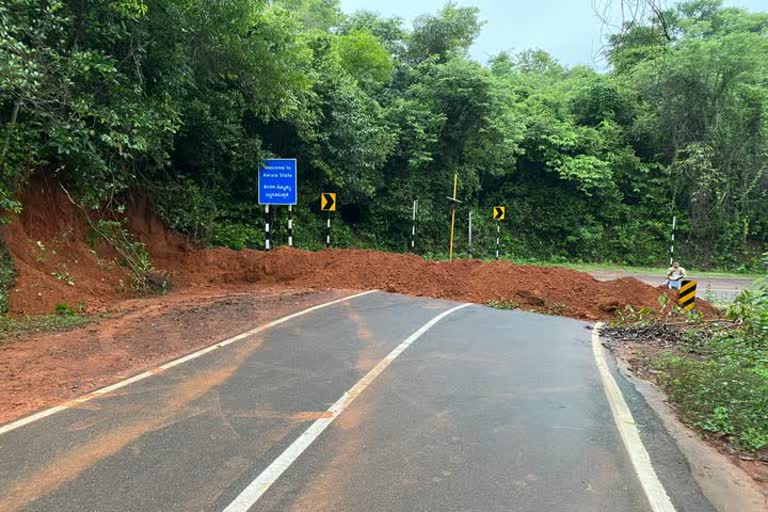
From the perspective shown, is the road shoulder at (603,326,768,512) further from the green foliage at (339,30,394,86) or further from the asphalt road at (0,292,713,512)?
the green foliage at (339,30,394,86)

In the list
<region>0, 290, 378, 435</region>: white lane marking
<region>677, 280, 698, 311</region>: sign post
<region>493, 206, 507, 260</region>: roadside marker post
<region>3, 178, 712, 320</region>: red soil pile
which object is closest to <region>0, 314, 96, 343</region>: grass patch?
<region>3, 178, 712, 320</region>: red soil pile

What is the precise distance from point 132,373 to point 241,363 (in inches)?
50.1

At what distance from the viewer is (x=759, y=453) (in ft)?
15.6

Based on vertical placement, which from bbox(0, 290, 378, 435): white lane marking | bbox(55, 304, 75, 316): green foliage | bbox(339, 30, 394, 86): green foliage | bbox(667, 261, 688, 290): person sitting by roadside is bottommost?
bbox(0, 290, 378, 435): white lane marking

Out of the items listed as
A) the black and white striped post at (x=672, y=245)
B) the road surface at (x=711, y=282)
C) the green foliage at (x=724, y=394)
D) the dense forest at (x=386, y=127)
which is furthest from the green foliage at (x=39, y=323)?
the black and white striped post at (x=672, y=245)

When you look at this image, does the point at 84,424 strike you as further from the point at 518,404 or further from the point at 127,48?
the point at 127,48

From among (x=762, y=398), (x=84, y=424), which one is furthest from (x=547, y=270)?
(x=84, y=424)

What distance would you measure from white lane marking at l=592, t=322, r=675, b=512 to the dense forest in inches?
375

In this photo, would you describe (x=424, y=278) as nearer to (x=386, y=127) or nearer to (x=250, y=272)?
(x=250, y=272)

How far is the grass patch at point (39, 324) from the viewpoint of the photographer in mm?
8214

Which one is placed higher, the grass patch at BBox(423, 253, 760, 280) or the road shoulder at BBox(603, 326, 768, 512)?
the grass patch at BBox(423, 253, 760, 280)

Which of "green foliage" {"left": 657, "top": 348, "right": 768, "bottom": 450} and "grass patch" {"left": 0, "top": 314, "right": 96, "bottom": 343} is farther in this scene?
"grass patch" {"left": 0, "top": 314, "right": 96, "bottom": 343}

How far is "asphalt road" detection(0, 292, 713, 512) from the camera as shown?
3762 millimetres

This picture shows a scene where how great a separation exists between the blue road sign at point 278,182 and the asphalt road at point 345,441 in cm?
995
